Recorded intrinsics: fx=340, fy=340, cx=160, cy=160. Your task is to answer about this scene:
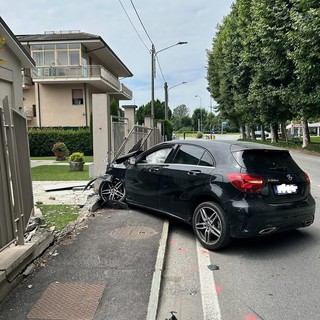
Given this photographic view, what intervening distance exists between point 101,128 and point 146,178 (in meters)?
2.80

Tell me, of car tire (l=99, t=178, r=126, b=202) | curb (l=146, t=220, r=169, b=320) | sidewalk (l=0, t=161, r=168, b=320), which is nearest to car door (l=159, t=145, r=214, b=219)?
sidewalk (l=0, t=161, r=168, b=320)

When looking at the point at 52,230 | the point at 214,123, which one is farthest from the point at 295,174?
the point at 214,123

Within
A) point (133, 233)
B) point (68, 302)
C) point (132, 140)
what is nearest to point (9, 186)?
point (68, 302)

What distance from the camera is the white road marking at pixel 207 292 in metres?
3.27

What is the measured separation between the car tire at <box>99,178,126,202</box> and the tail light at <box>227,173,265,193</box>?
10.2 ft

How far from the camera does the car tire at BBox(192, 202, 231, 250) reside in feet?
15.7

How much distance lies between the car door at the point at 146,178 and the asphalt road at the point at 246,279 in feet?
3.30

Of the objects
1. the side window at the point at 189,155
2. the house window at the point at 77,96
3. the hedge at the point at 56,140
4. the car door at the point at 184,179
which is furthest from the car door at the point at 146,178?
the house window at the point at 77,96

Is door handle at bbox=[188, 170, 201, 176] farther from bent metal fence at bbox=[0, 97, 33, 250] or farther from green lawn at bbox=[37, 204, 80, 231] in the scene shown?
bent metal fence at bbox=[0, 97, 33, 250]

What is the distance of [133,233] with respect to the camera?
18.2 feet

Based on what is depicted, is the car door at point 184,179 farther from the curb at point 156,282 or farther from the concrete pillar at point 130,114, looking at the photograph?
the concrete pillar at point 130,114

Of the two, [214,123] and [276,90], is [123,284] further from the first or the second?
[214,123]

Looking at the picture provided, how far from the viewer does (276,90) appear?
22.0 meters

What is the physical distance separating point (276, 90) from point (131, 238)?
19.3 m
